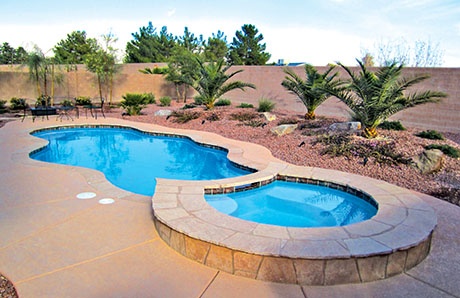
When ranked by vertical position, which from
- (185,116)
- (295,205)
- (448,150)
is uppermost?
(185,116)

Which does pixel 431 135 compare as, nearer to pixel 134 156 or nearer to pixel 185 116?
pixel 134 156

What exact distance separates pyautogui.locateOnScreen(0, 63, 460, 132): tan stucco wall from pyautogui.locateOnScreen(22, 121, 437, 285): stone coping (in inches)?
288

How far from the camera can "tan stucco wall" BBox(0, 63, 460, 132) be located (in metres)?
9.66

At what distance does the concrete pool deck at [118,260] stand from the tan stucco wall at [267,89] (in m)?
6.58

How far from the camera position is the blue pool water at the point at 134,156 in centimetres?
657

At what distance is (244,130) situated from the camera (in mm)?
10062

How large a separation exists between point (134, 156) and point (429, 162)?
6.73 m

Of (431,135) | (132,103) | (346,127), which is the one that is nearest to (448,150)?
(431,135)

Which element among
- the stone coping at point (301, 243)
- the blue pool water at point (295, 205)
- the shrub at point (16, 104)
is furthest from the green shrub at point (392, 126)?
the shrub at point (16, 104)

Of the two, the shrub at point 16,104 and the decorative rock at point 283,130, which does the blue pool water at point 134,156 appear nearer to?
the decorative rock at point 283,130

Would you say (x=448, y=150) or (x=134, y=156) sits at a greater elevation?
(x=448, y=150)

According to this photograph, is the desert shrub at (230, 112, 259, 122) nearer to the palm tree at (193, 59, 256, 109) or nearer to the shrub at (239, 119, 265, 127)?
the shrub at (239, 119, 265, 127)

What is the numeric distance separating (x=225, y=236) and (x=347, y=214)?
241cm

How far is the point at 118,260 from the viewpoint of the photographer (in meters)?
3.01
